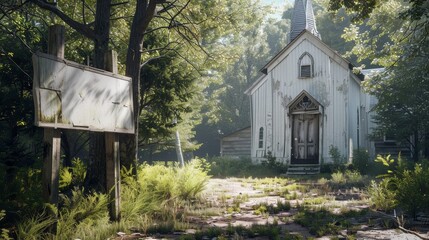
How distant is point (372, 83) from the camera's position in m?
20.5

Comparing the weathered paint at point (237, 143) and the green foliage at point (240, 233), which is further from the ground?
the weathered paint at point (237, 143)

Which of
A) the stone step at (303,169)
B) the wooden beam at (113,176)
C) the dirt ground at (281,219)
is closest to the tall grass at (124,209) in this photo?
the wooden beam at (113,176)

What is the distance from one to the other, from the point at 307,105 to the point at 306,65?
2.34 m

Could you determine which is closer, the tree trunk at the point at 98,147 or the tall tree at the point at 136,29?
the tree trunk at the point at 98,147

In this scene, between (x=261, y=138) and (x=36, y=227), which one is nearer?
(x=36, y=227)

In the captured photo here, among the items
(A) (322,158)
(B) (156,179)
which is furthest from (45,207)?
(A) (322,158)

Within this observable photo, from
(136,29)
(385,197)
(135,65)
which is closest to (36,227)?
(135,65)

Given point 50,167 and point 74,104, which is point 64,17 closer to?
point 74,104

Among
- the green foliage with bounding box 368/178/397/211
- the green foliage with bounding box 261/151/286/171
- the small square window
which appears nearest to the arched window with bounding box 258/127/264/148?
the green foliage with bounding box 261/151/286/171

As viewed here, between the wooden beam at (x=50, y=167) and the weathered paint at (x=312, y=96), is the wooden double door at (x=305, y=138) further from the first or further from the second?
the wooden beam at (x=50, y=167)

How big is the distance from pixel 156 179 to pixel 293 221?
3772mm

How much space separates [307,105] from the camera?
72.9 feet

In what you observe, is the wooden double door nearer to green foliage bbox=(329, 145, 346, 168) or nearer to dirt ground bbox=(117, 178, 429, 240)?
green foliage bbox=(329, 145, 346, 168)

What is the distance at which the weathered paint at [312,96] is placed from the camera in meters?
21.5
